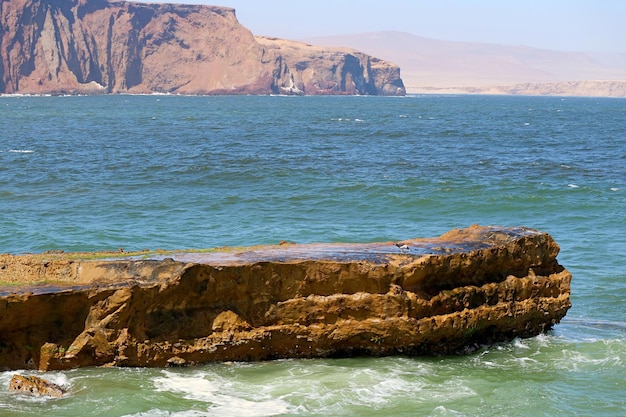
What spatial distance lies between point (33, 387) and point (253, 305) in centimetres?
270

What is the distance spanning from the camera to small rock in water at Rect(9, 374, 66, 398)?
389 inches

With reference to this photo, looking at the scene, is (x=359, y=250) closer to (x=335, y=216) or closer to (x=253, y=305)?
(x=253, y=305)

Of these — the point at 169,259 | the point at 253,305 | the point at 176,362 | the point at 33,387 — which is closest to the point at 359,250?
the point at 253,305

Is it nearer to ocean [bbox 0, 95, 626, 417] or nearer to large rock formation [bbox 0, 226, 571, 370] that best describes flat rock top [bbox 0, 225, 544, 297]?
large rock formation [bbox 0, 226, 571, 370]

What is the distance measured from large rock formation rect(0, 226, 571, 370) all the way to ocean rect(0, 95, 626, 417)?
26 cm

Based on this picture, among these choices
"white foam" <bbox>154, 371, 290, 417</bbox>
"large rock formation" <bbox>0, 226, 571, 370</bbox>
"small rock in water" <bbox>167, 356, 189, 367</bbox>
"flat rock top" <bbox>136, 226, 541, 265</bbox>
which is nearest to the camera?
"white foam" <bbox>154, 371, 290, 417</bbox>

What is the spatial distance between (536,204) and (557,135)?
36.3m

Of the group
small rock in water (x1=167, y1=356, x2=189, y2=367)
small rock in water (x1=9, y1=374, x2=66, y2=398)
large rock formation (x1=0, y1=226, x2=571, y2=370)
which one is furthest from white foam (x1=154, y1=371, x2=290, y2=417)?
small rock in water (x1=9, y1=374, x2=66, y2=398)

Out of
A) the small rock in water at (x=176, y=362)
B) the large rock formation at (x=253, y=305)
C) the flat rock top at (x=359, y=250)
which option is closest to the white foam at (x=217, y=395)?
the small rock in water at (x=176, y=362)

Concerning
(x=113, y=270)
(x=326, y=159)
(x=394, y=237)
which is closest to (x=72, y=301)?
(x=113, y=270)

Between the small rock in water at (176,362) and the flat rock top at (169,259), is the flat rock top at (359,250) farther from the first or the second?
the small rock in water at (176,362)

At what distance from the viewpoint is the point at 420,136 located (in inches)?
2366

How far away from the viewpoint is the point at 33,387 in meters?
9.91

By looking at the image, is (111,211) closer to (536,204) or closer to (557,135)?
(536,204)
